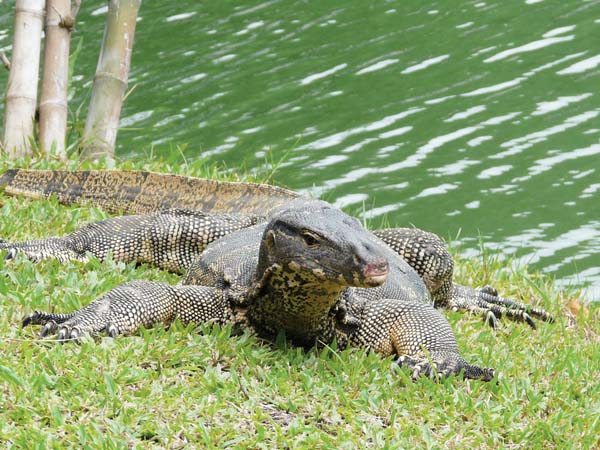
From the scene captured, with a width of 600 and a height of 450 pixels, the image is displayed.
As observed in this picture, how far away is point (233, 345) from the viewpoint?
5.11 m

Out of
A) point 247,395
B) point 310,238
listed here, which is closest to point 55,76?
point 310,238

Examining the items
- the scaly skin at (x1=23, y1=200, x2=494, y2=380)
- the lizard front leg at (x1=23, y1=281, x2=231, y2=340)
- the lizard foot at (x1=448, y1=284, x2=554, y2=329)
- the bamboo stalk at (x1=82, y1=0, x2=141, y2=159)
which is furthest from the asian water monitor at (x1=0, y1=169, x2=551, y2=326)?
the bamboo stalk at (x1=82, y1=0, x2=141, y2=159)

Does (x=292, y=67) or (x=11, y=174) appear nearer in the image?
(x=11, y=174)

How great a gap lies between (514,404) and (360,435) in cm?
83

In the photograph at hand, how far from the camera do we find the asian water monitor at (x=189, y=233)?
6.45 metres

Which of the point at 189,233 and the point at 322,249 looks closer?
the point at 322,249

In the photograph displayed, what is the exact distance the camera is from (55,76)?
903 centimetres

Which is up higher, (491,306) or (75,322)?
(75,322)

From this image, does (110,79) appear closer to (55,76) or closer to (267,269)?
(55,76)

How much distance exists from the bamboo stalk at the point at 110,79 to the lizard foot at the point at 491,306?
12.0 feet

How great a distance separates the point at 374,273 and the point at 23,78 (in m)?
5.26

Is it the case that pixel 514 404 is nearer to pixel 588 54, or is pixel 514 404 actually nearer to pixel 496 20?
pixel 588 54

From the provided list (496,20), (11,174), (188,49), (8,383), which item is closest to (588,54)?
(496,20)

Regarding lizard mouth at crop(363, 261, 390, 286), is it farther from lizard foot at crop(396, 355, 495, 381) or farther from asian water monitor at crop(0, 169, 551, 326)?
asian water monitor at crop(0, 169, 551, 326)
